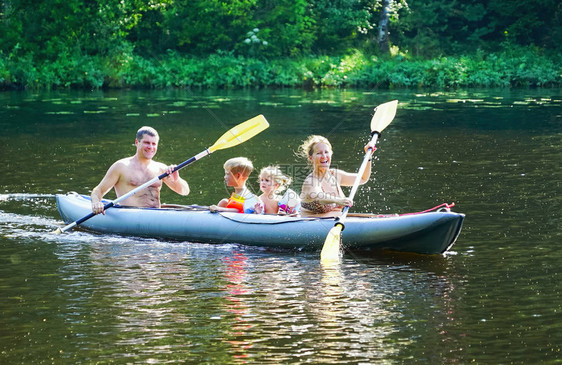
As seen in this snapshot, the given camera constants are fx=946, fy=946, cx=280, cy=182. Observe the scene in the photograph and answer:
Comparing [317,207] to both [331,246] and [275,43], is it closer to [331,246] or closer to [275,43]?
[331,246]

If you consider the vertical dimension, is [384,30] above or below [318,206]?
above

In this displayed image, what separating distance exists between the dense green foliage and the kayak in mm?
17254

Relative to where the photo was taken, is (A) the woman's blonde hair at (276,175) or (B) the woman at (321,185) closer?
(B) the woman at (321,185)

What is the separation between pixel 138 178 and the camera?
835cm

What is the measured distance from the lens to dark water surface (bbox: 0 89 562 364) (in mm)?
5094

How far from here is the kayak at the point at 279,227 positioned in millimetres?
6953

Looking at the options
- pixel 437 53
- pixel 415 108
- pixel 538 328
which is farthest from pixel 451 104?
pixel 538 328

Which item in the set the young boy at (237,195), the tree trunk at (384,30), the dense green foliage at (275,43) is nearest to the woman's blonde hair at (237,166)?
the young boy at (237,195)

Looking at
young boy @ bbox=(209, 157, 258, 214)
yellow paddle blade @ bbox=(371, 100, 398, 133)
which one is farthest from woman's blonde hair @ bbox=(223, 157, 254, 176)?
yellow paddle blade @ bbox=(371, 100, 398, 133)

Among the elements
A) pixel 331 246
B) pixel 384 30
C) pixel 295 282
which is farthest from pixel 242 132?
pixel 384 30

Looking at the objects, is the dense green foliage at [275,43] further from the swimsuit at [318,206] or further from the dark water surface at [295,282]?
the swimsuit at [318,206]

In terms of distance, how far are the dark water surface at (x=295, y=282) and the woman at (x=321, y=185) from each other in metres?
0.42

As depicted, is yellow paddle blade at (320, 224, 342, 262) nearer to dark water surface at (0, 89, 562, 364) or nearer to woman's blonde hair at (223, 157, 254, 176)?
dark water surface at (0, 89, 562, 364)

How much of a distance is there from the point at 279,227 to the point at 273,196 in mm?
526
